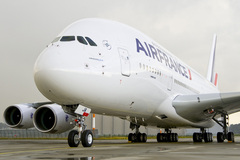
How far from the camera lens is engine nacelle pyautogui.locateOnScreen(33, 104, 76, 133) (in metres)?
11.1

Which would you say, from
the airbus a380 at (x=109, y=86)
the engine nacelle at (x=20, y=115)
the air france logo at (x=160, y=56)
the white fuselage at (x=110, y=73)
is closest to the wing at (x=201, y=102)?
the airbus a380 at (x=109, y=86)

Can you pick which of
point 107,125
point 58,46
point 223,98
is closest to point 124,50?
point 58,46

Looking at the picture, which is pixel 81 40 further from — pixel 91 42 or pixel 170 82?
pixel 170 82

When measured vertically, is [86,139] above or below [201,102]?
below

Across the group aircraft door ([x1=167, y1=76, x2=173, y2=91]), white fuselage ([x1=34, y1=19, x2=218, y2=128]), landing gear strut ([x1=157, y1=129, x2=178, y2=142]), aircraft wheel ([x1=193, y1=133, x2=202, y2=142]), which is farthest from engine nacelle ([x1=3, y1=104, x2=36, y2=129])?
aircraft wheel ([x1=193, y1=133, x2=202, y2=142])

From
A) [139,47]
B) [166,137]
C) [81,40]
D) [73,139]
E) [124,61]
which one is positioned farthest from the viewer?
[166,137]

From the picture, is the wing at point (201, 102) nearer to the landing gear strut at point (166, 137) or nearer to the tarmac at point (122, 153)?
the landing gear strut at point (166, 137)

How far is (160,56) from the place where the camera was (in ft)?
41.9

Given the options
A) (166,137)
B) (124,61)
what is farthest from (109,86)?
(166,137)

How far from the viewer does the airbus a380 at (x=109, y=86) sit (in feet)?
26.1

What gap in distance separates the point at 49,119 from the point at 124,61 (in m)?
3.94

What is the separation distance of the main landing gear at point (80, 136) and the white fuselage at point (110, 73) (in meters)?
0.52

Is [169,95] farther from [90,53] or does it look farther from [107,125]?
[107,125]

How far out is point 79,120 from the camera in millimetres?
8562
